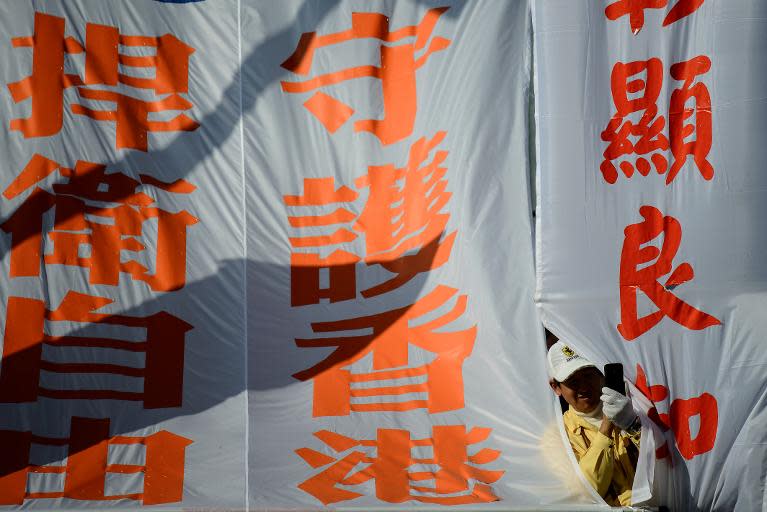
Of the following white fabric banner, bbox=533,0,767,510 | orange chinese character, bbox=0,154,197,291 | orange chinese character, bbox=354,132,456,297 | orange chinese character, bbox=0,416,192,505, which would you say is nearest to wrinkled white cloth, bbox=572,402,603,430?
white fabric banner, bbox=533,0,767,510

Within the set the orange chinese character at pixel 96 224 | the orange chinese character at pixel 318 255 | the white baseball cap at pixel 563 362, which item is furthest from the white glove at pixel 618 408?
the orange chinese character at pixel 96 224

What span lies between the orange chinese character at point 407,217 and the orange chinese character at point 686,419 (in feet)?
3.37

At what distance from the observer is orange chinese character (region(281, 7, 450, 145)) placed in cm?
395

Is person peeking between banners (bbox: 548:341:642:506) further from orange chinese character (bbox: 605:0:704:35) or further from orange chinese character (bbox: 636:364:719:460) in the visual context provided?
orange chinese character (bbox: 605:0:704:35)

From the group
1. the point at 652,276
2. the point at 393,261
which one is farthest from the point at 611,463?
the point at 393,261

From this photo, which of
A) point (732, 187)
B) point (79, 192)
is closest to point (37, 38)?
point (79, 192)

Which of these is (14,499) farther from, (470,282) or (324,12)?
(324,12)

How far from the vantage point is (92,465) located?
368 cm

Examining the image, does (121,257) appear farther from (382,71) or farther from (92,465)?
(382,71)

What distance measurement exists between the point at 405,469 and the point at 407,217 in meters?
1.09

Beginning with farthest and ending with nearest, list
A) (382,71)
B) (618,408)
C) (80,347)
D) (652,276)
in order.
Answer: (382,71) < (80,347) < (652,276) < (618,408)

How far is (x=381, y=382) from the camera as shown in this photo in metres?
3.73

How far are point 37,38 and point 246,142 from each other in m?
1.10

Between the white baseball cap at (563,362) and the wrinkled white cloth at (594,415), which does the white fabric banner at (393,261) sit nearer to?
the white baseball cap at (563,362)
